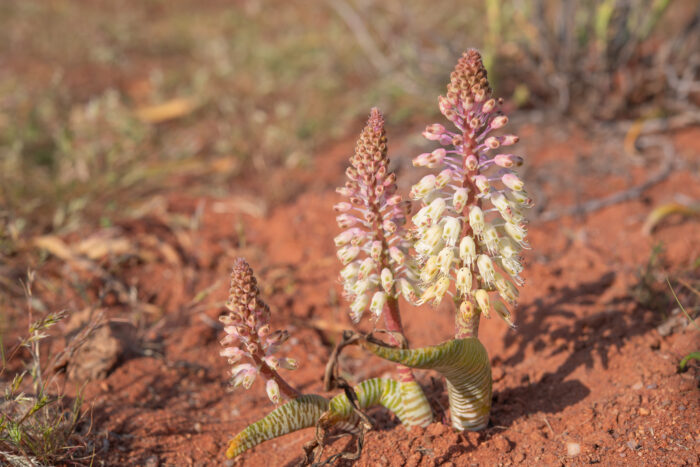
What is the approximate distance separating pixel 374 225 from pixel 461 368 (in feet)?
2.23

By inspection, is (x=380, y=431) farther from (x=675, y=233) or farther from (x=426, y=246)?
(x=675, y=233)

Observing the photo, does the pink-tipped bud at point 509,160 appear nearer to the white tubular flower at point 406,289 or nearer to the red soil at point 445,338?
the white tubular flower at point 406,289

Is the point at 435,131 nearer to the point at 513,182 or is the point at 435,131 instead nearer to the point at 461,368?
the point at 513,182

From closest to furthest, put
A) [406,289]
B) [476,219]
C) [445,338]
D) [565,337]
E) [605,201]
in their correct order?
[476,219]
[406,289]
[445,338]
[565,337]
[605,201]

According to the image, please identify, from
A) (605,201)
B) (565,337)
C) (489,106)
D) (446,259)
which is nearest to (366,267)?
(446,259)

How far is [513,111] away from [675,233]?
2.33 metres

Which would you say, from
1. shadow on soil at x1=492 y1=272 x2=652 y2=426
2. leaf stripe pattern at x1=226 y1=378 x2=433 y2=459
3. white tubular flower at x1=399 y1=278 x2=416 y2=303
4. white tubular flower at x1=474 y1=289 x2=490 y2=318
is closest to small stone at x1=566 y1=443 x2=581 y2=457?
shadow on soil at x1=492 y1=272 x2=652 y2=426

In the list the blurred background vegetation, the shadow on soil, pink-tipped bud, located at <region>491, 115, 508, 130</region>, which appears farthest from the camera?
the blurred background vegetation

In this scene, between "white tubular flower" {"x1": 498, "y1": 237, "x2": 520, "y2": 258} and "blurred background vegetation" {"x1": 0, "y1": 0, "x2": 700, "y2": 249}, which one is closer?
"white tubular flower" {"x1": 498, "y1": 237, "x2": 520, "y2": 258}

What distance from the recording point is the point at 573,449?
2523mm

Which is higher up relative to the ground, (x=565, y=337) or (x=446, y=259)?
(x=446, y=259)

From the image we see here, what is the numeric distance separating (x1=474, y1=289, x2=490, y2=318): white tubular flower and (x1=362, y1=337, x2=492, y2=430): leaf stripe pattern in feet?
0.44

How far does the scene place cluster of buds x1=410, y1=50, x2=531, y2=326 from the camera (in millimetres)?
2223

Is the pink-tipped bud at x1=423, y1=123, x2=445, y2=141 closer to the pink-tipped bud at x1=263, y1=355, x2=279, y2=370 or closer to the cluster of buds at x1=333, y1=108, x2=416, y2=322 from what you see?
the cluster of buds at x1=333, y1=108, x2=416, y2=322
